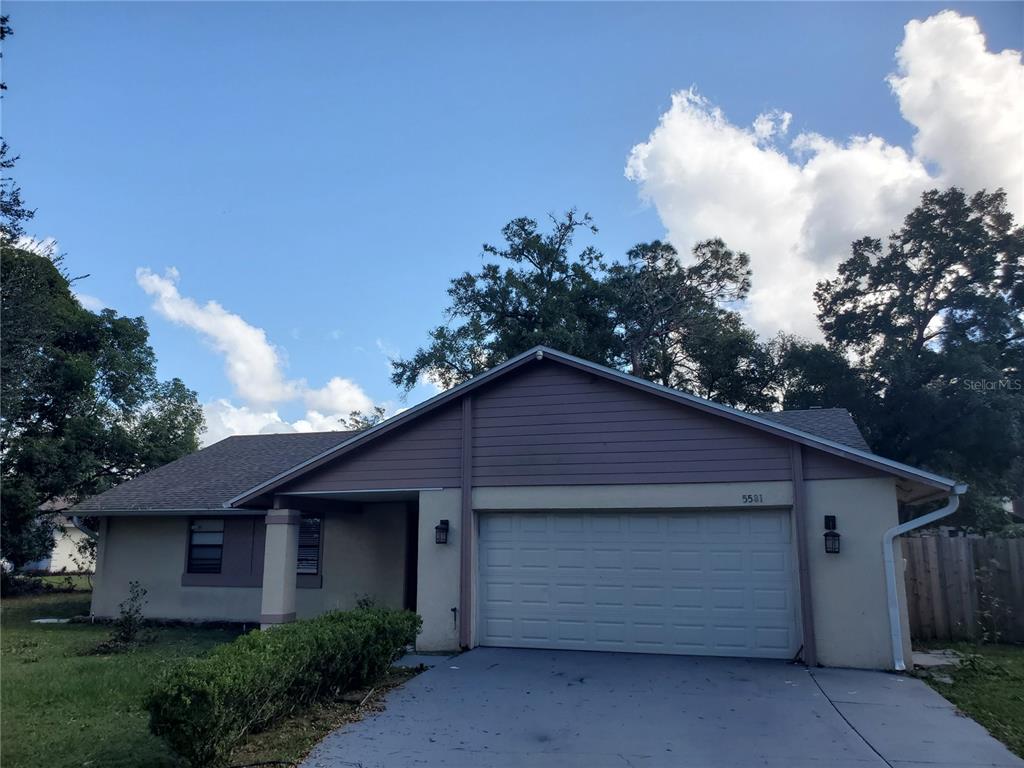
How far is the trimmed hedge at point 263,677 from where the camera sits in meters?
5.45

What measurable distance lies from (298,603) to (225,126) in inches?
364

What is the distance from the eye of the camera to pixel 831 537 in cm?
966

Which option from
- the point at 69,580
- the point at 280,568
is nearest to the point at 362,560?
the point at 280,568

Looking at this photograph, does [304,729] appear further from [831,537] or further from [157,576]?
[157,576]

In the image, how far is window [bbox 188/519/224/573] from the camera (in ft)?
50.3

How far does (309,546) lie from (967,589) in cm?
1202

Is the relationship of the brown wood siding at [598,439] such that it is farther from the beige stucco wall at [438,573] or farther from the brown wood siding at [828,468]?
the beige stucco wall at [438,573]

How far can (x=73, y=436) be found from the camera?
872 inches

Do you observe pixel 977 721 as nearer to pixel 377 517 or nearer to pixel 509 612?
pixel 509 612

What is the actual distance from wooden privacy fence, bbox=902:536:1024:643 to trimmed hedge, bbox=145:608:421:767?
9009 mm

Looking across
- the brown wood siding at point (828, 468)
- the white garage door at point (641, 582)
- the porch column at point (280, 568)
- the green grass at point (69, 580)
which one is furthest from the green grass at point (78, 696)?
the green grass at point (69, 580)

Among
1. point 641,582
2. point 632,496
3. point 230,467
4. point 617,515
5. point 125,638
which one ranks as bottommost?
point 125,638

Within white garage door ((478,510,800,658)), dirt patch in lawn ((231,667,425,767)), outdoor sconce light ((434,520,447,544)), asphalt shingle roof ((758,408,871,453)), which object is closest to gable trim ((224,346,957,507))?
white garage door ((478,510,800,658))

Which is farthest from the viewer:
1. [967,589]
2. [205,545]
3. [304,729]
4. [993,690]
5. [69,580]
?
[69,580]
